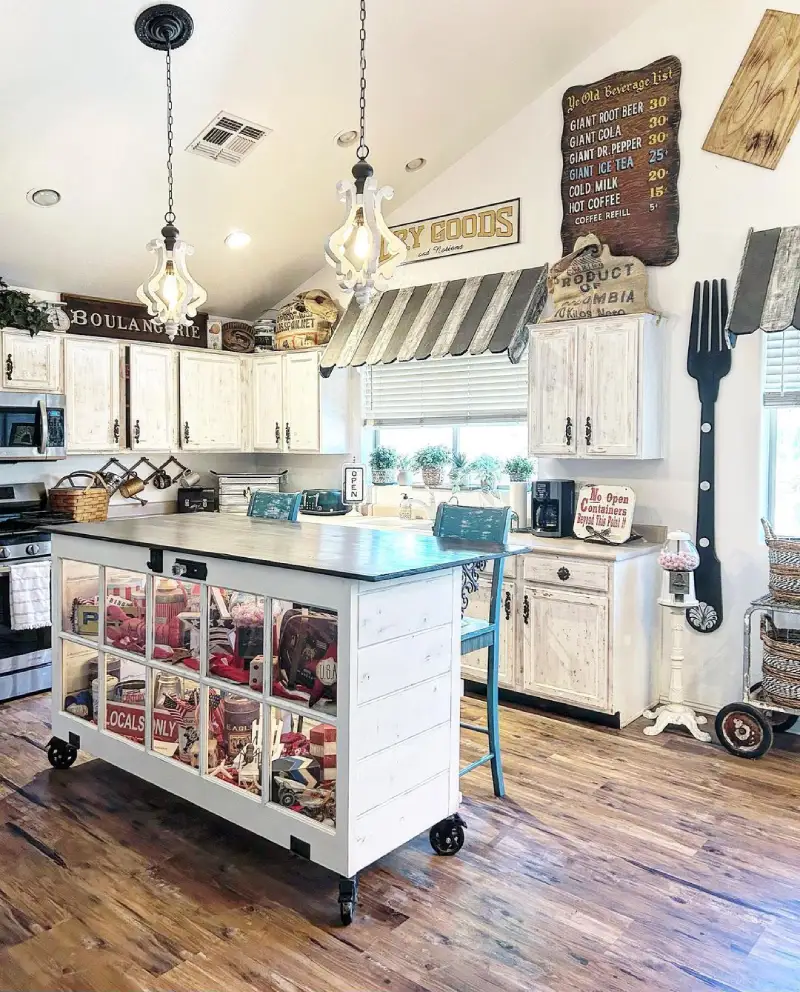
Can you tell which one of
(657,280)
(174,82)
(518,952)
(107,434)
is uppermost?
(174,82)

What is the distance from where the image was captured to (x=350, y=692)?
2.37m

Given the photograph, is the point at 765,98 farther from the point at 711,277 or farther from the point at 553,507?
the point at 553,507

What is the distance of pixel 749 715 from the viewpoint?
3637mm

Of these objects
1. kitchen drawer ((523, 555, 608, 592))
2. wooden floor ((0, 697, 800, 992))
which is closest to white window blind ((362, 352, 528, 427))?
kitchen drawer ((523, 555, 608, 592))

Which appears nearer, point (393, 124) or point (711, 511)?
point (711, 511)

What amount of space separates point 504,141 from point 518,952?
4393 mm

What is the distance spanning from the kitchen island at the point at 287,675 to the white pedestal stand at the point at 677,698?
1.46 meters

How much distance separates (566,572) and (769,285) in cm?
169

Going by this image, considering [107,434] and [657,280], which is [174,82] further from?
[657,280]

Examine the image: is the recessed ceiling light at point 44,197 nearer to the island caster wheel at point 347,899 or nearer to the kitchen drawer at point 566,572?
the kitchen drawer at point 566,572

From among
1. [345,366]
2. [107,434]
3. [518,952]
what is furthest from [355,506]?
[518,952]

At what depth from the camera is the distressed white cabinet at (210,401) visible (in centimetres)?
567

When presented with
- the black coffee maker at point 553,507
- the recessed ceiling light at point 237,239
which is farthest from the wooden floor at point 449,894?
the recessed ceiling light at point 237,239

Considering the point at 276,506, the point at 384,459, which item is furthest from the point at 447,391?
the point at 276,506
